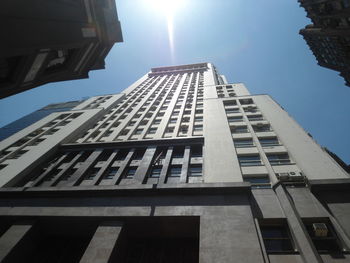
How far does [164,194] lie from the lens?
1406 centimetres

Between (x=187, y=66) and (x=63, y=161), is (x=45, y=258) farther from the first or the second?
(x=187, y=66)

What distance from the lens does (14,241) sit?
493 inches

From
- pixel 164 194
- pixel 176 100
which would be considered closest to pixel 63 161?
pixel 164 194

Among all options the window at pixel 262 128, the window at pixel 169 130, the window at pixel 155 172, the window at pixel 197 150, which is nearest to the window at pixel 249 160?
the window at pixel 197 150

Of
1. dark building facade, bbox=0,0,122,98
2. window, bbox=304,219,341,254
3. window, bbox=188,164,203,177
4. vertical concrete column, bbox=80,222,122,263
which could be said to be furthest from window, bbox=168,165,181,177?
dark building facade, bbox=0,0,122,98

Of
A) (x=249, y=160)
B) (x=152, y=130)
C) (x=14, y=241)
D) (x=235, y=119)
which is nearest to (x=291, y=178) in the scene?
(x=249, y=160)

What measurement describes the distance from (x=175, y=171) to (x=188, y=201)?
6.06m

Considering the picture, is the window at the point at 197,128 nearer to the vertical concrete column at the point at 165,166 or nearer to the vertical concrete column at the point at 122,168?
the vertical concrete column at the point at 165,166

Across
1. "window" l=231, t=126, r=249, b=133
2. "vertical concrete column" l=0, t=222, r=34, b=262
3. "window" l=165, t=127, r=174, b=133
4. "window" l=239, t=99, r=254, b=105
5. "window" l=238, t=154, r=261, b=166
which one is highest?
"window" l=239, t=99, r=254, b=105

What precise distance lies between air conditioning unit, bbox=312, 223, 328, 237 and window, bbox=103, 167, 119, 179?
1686cm

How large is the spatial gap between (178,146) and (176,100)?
19.3 m

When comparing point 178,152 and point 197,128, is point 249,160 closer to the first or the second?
point 178,152

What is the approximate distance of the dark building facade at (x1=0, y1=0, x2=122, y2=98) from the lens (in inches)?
364

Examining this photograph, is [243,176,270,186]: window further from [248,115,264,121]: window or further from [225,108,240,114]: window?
[225,108,240,114]: window
